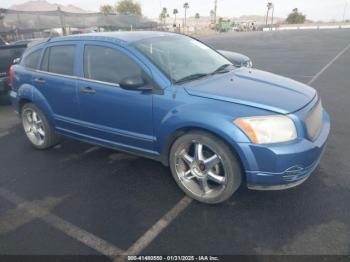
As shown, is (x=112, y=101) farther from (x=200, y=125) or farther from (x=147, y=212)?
(x=147, y=212)

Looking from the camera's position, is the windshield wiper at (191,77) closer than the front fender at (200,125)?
No

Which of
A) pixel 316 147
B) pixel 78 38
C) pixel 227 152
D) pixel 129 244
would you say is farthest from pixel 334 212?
pixel 78 38

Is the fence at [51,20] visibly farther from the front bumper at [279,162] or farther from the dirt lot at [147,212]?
the front bumper at [279,162]

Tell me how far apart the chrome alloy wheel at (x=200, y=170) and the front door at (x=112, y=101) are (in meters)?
0.45

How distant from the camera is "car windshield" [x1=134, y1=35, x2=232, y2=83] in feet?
11.9

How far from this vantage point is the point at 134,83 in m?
3.37

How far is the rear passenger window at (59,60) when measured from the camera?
4234 millimetres

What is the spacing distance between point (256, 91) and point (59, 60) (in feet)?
8.98

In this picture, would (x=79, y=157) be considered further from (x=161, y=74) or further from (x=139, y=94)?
(x=161, y=74)

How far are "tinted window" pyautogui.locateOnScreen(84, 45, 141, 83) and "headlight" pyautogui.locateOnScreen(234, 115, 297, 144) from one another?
1410 mm

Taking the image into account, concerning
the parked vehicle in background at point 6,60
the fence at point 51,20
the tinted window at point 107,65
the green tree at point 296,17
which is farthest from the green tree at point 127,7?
the tinted window at point 107,65

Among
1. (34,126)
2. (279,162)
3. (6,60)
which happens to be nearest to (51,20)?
(6,60)

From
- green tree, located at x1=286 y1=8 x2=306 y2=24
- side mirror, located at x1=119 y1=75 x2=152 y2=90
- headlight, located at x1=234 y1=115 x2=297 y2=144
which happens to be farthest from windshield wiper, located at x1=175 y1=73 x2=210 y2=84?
green tree, located at x1=286 y1=8 x2=306 y2=24

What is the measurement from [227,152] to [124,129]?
1.34 m
